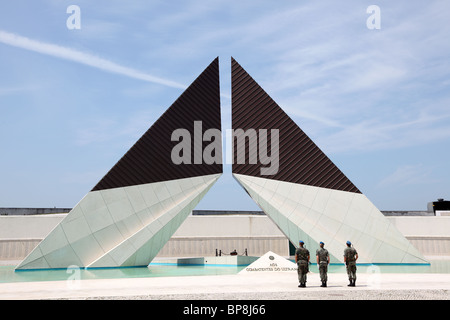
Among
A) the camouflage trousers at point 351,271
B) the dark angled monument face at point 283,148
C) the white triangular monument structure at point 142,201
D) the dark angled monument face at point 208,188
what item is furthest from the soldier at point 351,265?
the dark angled monument face at point 283,148

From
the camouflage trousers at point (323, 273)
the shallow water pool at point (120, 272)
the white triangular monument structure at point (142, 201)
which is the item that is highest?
the white triangular monument structure at point (142, 201)

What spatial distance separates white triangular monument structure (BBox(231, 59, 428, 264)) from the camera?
2375cm

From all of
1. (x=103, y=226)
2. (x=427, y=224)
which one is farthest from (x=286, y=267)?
(x=427, y=224)

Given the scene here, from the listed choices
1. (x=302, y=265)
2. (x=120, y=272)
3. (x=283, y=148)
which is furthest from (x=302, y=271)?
(x=283, y=148)

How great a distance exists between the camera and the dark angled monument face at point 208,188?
21359mm

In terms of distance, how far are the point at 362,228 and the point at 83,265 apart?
13.7 meters

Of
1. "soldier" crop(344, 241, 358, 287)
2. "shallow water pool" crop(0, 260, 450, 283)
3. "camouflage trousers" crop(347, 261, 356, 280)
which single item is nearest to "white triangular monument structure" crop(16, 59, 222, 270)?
"shallow water pool" crop(0, 260, 450, 283)

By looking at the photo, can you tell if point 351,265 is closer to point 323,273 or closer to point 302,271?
point 323,273

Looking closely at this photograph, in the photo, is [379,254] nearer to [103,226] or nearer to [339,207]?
[339,207]

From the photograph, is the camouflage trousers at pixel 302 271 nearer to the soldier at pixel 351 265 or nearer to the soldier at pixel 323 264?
the soldier at pixel 323 264

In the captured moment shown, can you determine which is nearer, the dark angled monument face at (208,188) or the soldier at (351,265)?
the soldier at (351,265)

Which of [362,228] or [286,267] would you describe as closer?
[286,267]

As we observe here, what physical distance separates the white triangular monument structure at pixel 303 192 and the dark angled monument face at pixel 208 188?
5cm
